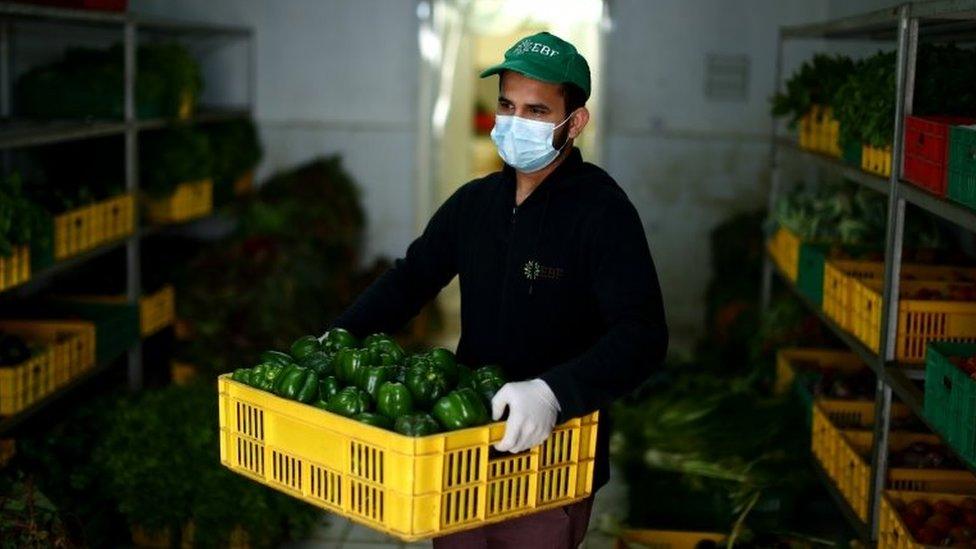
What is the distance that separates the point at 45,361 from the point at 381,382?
3.23 metres

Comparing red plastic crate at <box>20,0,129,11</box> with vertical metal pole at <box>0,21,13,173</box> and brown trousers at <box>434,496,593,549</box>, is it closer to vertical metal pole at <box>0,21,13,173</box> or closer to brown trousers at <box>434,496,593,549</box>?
vertical metal pole at <box>0,21,13,173</box>

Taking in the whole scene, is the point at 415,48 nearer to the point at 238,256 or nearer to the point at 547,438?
the point at 238,256

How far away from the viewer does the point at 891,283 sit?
455 centimetres

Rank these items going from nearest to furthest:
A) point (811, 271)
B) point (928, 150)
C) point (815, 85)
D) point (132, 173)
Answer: point (928, 150), point (811, 271), point (815, 85), point (132, 173)

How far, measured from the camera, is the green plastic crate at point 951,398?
11.7 feet

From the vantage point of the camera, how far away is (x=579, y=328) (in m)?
3.25

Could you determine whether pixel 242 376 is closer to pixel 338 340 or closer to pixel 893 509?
pixel 338 340

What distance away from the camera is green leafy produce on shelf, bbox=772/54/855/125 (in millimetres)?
5816

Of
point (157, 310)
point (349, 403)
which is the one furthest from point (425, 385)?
point (157, 310)

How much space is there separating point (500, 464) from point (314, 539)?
305 centimetres

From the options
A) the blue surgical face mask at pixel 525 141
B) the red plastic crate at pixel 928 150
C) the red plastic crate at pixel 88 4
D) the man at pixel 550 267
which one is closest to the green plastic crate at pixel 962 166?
the red plastic crate at pixel 928 150

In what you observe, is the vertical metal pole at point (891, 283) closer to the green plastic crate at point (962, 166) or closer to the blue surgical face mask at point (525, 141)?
the green plastic crate at point (962, 166)

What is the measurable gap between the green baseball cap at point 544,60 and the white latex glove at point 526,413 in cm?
80

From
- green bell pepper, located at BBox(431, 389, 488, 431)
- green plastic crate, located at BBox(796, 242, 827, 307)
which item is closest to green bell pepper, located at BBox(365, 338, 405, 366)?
green bell pepper, located at BBox(431, 389, 488, 431)
